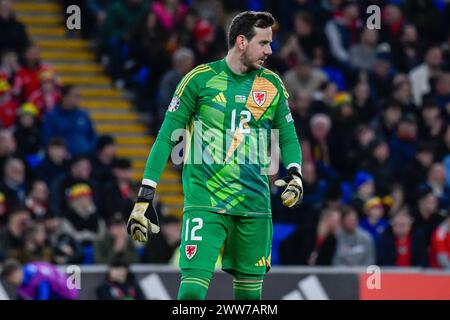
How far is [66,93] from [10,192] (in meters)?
2.00

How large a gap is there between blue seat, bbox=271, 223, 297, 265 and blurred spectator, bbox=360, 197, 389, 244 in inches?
38.6

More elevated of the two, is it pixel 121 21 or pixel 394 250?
pixel 121 21

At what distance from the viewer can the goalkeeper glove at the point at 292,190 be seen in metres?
8.98

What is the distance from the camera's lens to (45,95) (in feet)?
56.3

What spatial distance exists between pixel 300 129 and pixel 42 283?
514 centimetres

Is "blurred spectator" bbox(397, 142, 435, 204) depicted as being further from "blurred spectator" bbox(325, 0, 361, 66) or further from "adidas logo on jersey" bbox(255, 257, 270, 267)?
"adidas logo on jersey" bbox(255, 257, 270, 267)

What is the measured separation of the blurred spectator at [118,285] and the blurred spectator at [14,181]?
2.33 metres

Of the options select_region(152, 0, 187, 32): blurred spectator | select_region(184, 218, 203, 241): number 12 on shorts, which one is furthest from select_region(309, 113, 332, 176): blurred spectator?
select_region(184, 218, 203, 241): number 12 on shorts

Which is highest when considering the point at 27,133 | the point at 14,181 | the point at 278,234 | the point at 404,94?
the point at 404,94

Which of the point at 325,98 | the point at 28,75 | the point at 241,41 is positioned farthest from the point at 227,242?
the point at 325,98

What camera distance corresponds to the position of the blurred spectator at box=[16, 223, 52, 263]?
14453 mm

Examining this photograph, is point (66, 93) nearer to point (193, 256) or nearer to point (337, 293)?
point (337, 293)

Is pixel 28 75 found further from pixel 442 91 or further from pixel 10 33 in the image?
pixel 442 91
